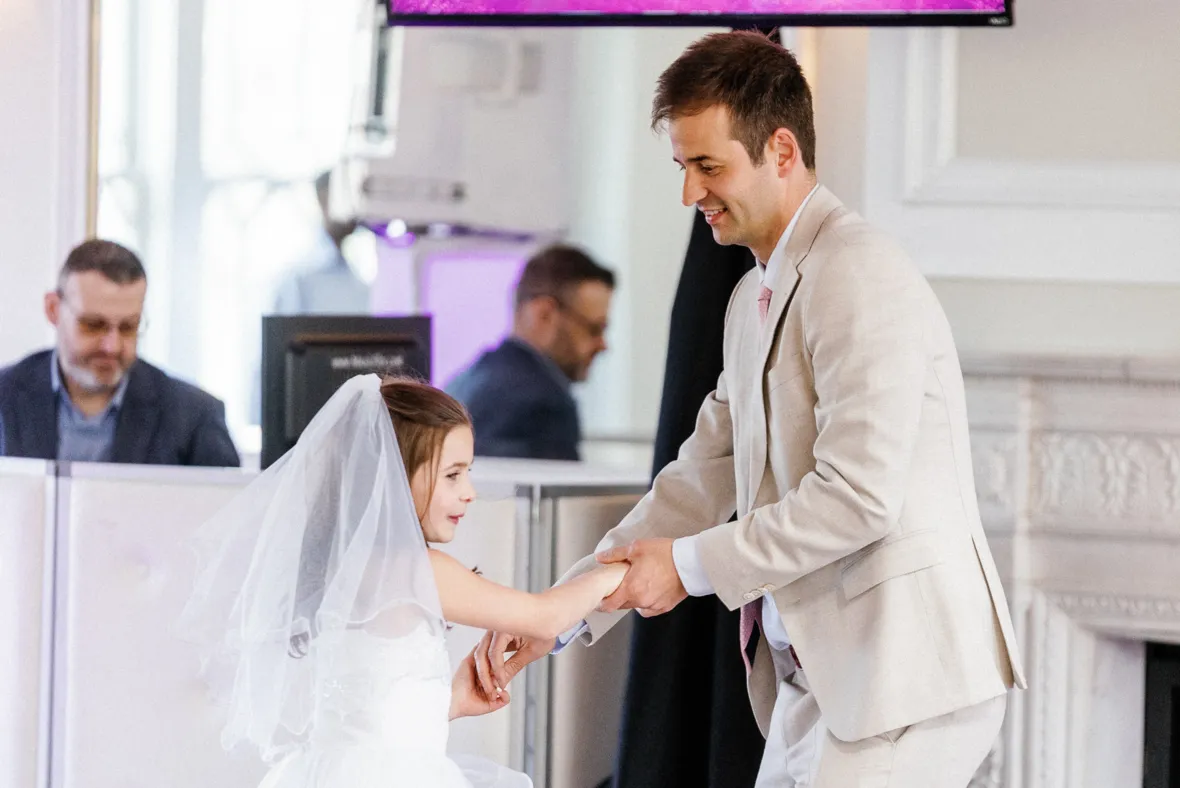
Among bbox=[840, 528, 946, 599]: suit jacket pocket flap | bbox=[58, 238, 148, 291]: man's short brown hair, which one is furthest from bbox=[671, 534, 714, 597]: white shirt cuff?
bbox=[58, 238, 148, 291]: man's short brown hair

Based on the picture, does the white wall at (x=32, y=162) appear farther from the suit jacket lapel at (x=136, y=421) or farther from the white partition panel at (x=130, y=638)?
the white partition panel at (x=130, y=638)

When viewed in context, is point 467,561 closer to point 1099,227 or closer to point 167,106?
point 1099,227

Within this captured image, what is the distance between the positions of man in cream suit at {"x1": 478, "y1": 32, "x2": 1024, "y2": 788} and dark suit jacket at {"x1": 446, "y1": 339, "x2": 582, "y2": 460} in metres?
2.82

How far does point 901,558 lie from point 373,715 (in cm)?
77

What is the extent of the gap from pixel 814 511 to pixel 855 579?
0.39 ft

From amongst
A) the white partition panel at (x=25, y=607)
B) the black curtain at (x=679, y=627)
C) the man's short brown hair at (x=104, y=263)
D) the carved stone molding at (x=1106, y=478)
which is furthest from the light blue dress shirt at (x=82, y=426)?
the carved stone molding at (x=1106, y=478)

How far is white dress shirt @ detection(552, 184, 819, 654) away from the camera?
6.37ft

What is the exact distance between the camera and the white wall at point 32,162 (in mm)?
4121

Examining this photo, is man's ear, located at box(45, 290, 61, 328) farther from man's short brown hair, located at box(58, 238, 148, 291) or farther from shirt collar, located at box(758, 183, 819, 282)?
shirt collar, located at box(758, 183, 819, 282)

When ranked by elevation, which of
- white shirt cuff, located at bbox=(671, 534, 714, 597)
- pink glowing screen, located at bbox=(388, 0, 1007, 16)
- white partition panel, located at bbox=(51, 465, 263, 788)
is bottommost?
white partition panel, located at bbox=(51, 465, 263, 788)

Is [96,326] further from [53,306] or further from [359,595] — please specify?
[359,595]

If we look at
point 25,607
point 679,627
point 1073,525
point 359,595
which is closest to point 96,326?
point 25,607

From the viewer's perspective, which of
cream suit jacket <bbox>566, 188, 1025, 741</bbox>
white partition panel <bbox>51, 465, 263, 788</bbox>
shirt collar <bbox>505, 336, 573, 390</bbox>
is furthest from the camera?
shirt collar <bbox>505, 336, 573, 390</bbox>

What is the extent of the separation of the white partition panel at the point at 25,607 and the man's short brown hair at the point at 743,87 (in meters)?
1.67
